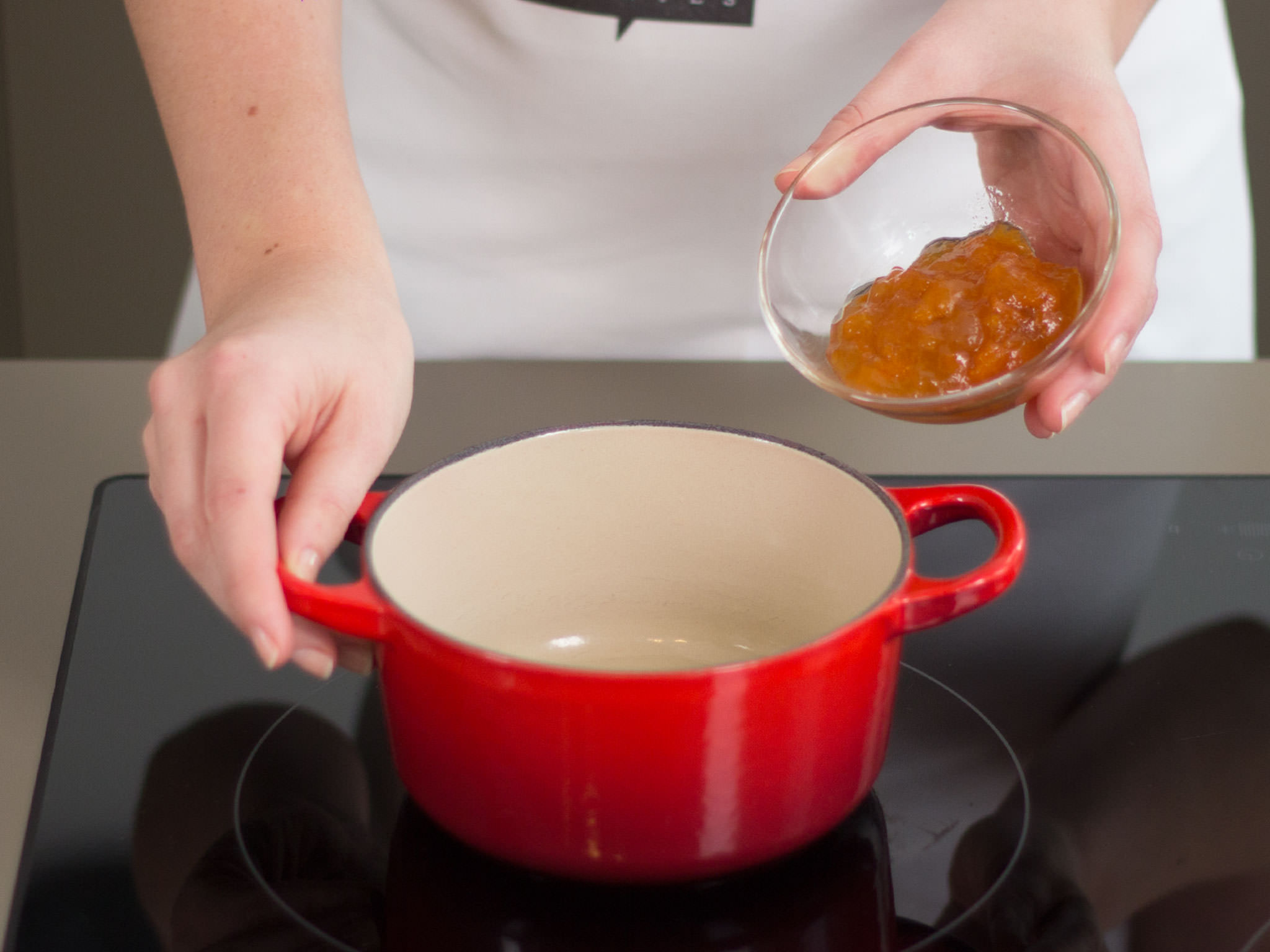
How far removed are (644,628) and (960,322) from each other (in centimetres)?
22

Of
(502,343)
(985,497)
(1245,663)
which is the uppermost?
(985,497)

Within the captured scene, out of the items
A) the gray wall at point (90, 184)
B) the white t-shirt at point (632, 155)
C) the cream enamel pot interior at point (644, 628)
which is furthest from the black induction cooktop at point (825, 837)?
the gray wall at point (90, 184)

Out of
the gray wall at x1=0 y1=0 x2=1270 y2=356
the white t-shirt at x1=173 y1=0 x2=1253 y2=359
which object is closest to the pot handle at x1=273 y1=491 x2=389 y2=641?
the white t-shirt at x1=173 y1=0 x2=1253 y2=359

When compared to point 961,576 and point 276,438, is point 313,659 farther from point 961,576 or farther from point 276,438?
point 961,576

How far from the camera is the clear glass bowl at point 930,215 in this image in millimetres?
598

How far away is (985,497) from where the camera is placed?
50 centimetres

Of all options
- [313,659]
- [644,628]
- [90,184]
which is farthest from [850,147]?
[90,184]

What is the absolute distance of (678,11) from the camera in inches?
36.3

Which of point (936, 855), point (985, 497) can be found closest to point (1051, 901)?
point (936, 855)

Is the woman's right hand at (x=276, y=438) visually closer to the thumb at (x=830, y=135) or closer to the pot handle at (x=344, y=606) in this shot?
the pot handle at (x=344, y=606)

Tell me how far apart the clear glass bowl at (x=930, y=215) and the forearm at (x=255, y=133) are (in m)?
0.23

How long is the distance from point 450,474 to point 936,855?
0.24 metres

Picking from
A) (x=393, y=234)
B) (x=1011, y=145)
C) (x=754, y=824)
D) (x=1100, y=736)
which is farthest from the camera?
(x=393, y=234)

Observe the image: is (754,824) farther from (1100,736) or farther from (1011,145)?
(1011,145)
